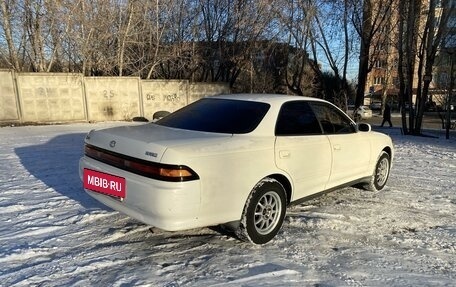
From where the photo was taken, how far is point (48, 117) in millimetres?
16078

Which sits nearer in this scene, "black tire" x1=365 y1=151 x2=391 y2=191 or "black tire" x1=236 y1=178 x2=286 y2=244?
"black tire" x1=236 y1=178 x2=286 y2=244

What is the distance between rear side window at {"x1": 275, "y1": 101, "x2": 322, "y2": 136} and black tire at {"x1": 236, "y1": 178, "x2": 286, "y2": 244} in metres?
0.61

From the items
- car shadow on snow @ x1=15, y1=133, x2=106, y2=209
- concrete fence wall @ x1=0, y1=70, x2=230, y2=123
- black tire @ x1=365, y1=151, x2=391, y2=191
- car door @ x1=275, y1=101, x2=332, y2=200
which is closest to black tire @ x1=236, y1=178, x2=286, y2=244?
car door @ x1=275, y1=101, x2=332, y2=200

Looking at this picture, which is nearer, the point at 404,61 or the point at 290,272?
the point at 290,272

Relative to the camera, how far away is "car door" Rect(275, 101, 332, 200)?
3.91m

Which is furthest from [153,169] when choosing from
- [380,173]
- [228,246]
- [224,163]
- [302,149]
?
[380,173]

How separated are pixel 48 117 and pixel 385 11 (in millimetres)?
15260

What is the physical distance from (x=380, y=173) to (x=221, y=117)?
3138 mm

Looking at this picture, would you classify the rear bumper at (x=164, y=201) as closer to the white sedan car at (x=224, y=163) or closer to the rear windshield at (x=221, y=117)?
the white sedan car at (x=224, y=163)

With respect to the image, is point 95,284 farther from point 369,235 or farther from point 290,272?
point 369,235

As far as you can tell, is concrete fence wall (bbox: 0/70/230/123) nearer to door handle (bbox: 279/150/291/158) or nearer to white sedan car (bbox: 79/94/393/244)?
white sedan car (bbox: 79/94/393/244)

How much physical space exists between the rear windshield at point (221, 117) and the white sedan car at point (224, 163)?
0.04 ft

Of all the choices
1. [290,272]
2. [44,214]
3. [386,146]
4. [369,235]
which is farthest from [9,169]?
[386,146]

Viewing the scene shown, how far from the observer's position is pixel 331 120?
480 centimetres
